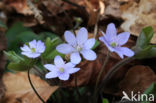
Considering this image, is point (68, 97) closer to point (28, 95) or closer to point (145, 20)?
point (28, 95)

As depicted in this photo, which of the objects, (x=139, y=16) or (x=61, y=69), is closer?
(x=61, y=69)

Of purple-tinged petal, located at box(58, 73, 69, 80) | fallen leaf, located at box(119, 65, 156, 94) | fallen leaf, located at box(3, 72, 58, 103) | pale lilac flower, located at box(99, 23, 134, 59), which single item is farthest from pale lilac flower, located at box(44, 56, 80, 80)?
fallen leaf, located at box(119, 65, 156, 94)

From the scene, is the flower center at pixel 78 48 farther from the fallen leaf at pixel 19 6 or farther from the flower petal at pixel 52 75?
the fallen leaf at pixel 19 6

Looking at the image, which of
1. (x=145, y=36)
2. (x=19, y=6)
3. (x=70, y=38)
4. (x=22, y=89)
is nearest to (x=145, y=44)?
(x=145, y=36)

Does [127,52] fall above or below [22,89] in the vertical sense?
above

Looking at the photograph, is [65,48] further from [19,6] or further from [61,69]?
[19,6]

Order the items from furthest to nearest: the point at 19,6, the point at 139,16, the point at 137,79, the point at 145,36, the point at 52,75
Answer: the point at 19,6 → the point at 139,16 → the point at 137,79 → the point at 145,36 → the point at 52,75
